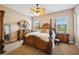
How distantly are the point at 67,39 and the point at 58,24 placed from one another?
16.4 inches

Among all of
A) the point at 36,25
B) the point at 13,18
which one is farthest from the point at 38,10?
the point at 13,18

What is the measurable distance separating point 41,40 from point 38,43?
0.37 feet

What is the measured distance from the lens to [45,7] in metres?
2.43

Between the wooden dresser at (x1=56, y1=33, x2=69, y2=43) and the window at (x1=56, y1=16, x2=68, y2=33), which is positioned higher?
the window at (x1=56, y1=16, x2=68, y2=33)

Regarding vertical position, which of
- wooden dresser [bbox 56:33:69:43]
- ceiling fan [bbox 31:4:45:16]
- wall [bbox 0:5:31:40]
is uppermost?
ceiling fan [bbox 31:4:45:16]

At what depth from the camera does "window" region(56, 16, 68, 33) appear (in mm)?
2420

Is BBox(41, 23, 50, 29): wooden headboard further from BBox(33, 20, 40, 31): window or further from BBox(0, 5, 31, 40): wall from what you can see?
BBox(0, 5, 31, 40): wall

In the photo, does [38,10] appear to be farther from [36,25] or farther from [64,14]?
[64,14]

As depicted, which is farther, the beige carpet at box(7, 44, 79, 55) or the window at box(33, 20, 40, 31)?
the window at box(33, 20, 40, 31)

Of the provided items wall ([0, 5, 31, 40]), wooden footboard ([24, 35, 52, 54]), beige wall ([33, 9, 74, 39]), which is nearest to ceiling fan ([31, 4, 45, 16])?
beige wall ([33, 9, 74, 39])

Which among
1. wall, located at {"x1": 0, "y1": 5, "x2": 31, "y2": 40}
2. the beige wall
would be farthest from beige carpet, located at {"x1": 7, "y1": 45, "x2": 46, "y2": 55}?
the beige wall

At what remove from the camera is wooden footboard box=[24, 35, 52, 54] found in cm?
239

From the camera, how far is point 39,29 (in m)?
2.46
